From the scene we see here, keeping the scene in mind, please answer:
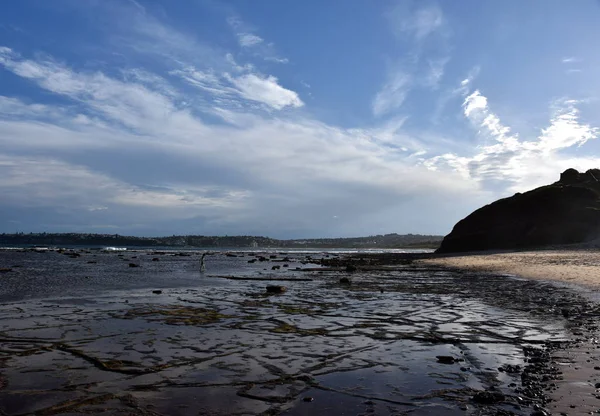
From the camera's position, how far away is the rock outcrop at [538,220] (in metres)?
72.9

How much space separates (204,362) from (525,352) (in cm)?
735

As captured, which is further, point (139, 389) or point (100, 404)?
point (139, 389)

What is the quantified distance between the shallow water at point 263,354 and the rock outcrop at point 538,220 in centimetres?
6255

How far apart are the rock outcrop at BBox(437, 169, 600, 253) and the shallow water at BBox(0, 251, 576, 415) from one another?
62.5 meters

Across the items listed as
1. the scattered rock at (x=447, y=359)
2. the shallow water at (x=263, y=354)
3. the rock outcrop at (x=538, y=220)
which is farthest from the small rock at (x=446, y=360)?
the rock outcrop at (x=538, y=220)

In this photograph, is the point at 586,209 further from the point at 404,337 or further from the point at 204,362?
the point at 204,362

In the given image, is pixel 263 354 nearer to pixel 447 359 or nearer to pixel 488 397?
Result: pixel 447 359

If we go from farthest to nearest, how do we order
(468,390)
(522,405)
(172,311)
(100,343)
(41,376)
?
(172,311) < (100,343) < (41,376) < (468,390) < (522,405)

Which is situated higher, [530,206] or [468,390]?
[530,206]

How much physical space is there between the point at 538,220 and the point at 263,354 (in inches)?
3237

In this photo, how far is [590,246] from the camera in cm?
5475

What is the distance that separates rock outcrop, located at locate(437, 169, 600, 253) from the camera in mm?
72875

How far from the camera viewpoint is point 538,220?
3103 inches

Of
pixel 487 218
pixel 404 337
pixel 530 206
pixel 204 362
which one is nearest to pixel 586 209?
pixel 530 206
